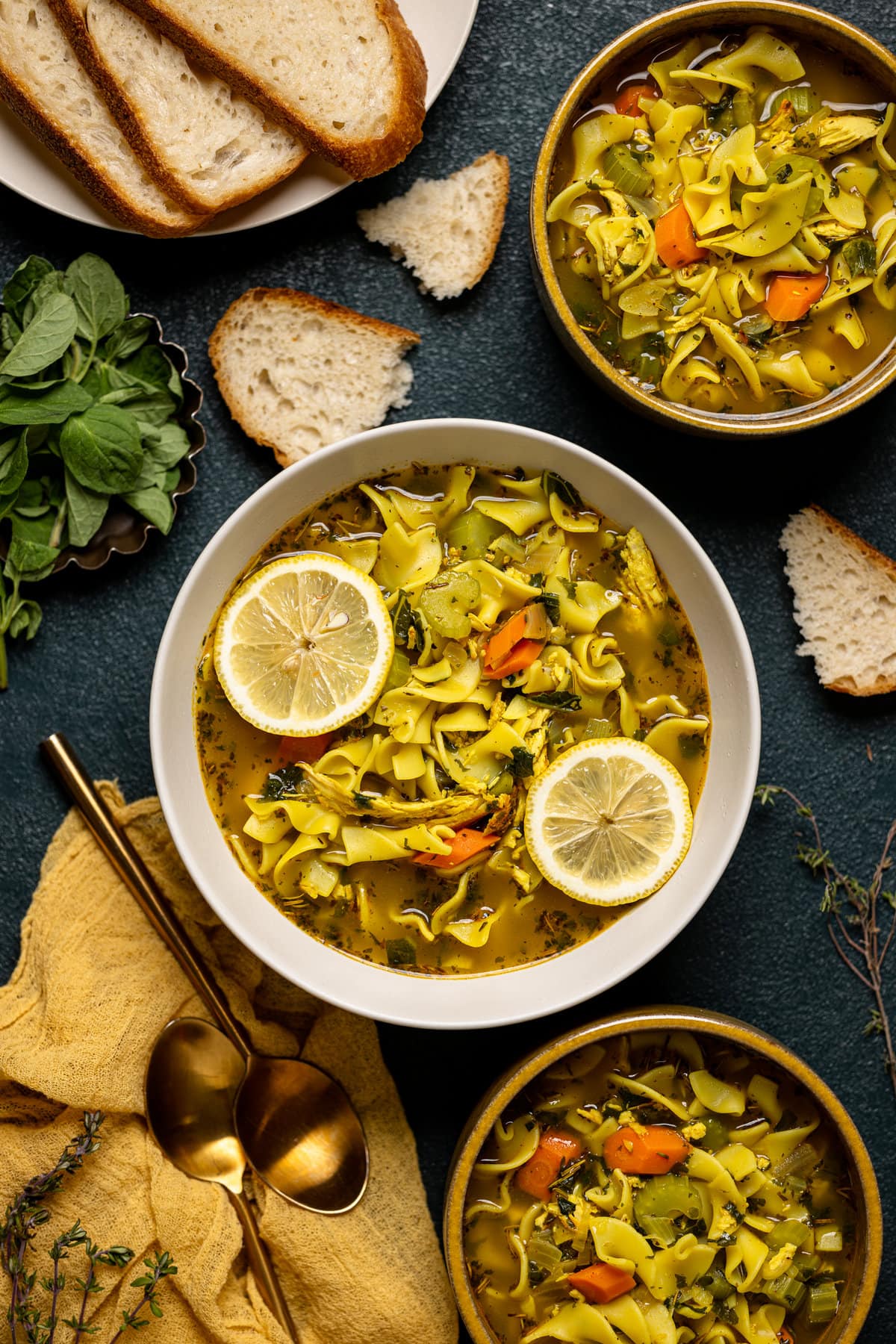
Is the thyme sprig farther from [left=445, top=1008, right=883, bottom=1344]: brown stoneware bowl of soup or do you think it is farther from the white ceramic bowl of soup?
the white ceramic bowl of soup

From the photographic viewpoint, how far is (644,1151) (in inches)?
137

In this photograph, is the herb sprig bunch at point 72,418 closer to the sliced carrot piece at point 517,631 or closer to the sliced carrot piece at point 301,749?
the sliced carrot piece at point 301,749

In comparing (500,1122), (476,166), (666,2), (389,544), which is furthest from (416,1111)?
(666,2)

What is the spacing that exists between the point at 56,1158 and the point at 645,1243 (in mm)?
1956

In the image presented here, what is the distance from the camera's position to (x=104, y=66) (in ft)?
11.7

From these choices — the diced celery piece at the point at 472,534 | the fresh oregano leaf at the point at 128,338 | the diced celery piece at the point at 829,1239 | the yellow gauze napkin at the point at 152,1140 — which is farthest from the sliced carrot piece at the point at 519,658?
the diced celery piece at the point at 829,1239

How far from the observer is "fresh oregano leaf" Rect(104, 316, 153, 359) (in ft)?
11.6

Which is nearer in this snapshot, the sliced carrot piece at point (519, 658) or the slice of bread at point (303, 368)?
the sliced carrot piece at point (519, 658)

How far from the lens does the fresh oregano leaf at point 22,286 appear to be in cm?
345

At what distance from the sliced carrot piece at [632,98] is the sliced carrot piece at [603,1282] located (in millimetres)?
3669

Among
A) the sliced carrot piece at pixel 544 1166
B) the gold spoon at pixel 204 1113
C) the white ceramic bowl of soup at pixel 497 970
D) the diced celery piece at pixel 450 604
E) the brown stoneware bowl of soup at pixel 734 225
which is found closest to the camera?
the white ceramic bowl of soup at pixel 497 970

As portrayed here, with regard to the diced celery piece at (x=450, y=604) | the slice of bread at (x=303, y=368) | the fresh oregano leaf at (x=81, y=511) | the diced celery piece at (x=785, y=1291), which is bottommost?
the diced celery piece at (x=785, y=1291)

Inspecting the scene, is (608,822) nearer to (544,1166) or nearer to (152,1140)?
(544,1166)

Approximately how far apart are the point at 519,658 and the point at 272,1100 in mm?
1720
